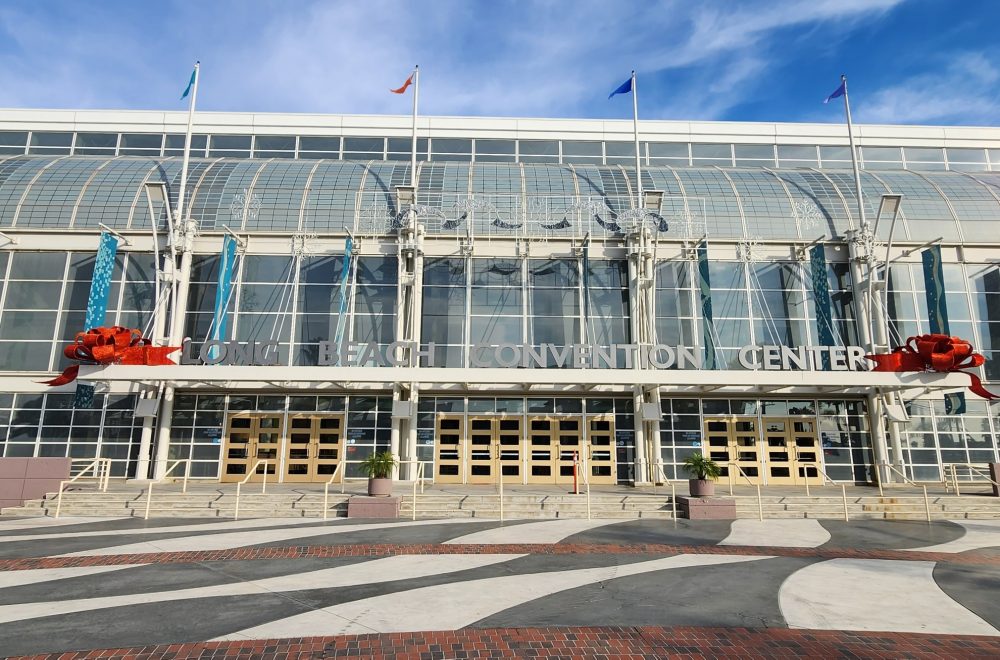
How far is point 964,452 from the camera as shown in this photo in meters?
27.8

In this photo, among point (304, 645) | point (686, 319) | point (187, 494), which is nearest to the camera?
point (304, 645)

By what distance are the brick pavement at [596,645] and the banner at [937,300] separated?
24.5 metres

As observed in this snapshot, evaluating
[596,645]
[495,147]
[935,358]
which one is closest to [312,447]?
[596,645]

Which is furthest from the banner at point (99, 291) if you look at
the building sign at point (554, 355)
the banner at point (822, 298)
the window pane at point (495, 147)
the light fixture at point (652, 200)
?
the banner at point (822, 298)

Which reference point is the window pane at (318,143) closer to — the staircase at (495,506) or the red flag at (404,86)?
the red flag at (404,86)

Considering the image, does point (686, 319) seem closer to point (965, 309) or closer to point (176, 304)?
point (965, 309)

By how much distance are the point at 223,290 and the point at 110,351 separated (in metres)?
5.84

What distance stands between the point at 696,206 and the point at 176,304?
27.4 m

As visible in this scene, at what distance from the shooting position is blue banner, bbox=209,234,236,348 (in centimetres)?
2770

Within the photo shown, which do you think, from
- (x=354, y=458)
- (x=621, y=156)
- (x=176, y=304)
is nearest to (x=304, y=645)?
(x=354, y=458)

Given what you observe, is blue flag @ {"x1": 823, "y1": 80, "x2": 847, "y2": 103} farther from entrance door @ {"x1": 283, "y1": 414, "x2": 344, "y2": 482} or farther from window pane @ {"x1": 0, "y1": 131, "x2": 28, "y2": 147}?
window pane @ {"x1": 0, "y1": 131, "x2": 28, "y2": 147}

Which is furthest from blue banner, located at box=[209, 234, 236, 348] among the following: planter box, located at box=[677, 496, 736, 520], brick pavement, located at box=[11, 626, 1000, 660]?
planter box, located at box=[677, 496, 736, 520]

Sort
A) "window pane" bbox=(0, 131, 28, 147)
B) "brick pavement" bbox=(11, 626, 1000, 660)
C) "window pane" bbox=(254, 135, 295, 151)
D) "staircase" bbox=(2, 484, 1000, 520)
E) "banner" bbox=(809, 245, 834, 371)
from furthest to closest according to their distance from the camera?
1. "window pane" bbox=(254, 135, 295, 151)
2. "window pane" bbox=(0, 131, 28, 147)
3. "banner" bbox=(809, 245, 834, 371)
4. "staircase" bbox=(2, 484, 1000, 520)
5. "brick pavement" bbox=(11, 626, 1000, 660)

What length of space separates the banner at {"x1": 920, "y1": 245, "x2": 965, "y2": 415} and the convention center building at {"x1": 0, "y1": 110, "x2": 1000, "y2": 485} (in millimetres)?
127
